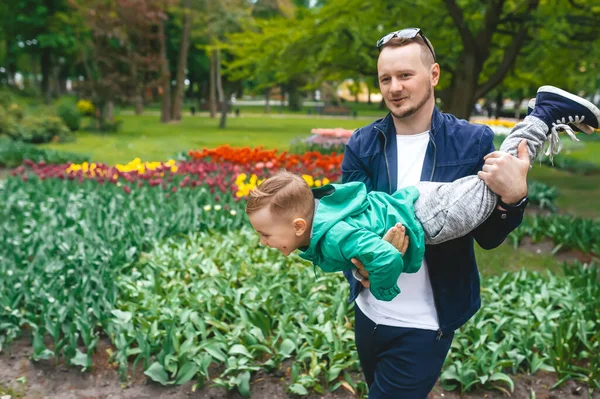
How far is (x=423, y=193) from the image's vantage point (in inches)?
69.0

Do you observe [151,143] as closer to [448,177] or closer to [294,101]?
[448,177]

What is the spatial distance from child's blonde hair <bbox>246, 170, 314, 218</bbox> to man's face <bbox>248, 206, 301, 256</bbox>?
0.05ft

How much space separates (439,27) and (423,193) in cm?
946

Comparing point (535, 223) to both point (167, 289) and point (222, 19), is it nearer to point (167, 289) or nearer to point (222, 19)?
point (167, 289)

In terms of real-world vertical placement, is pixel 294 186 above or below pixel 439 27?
below

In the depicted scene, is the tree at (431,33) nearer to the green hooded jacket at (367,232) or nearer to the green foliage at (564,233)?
the green foliage at (564,233)

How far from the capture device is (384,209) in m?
1.72

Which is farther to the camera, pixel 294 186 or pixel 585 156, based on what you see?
pixel 585 156

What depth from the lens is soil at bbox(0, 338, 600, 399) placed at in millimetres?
3266

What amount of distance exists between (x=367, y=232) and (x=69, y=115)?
19643 mm

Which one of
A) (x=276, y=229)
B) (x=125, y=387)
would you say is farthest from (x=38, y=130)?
(x=276, y=229)

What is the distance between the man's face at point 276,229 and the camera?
1.67 m

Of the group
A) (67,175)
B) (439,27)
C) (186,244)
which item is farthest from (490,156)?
(439,27)

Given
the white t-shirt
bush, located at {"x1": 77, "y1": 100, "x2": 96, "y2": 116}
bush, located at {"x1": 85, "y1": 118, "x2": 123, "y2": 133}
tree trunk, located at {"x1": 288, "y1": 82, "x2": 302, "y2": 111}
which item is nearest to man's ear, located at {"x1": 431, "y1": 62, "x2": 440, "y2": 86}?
the white t-shirt
